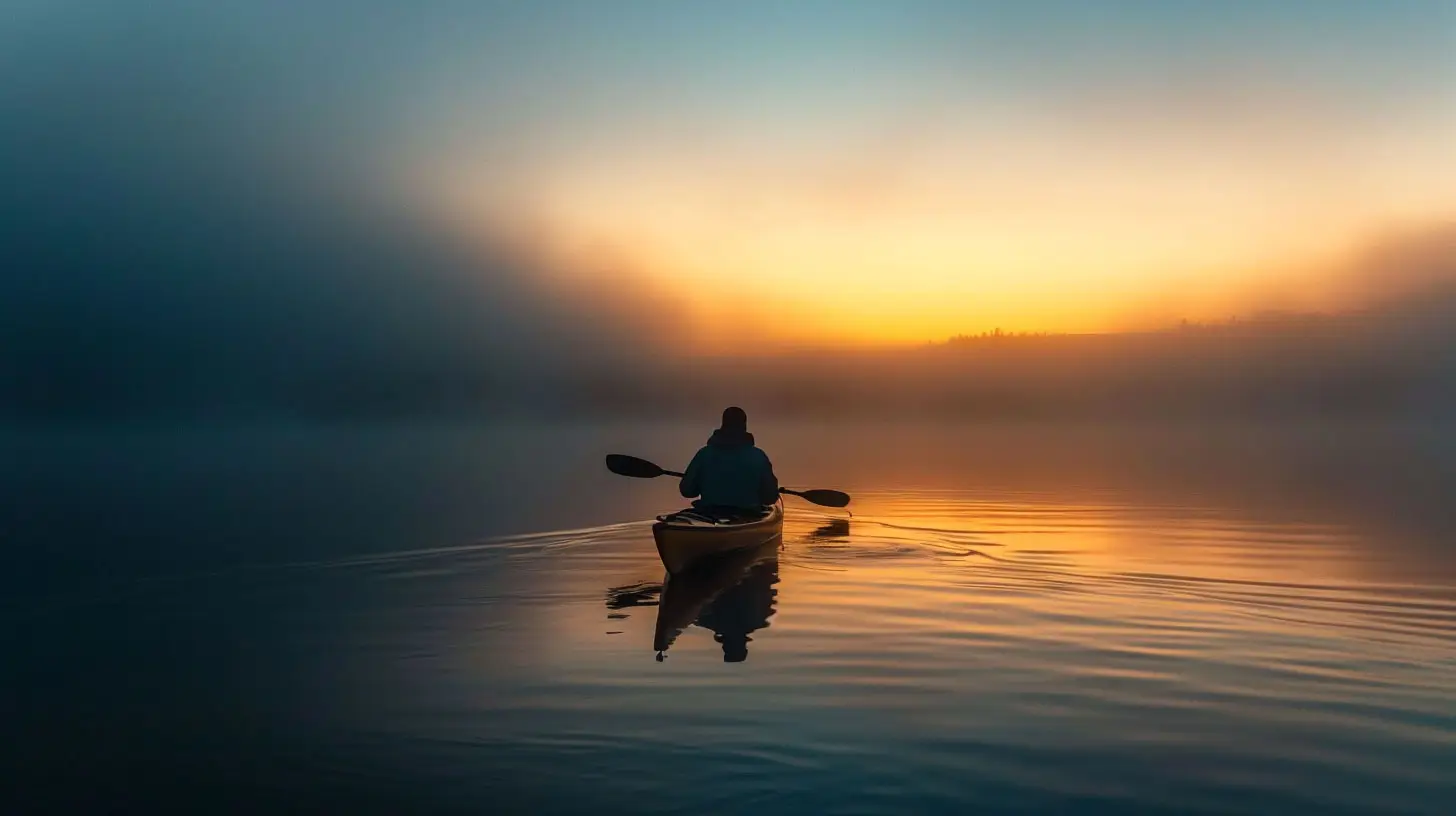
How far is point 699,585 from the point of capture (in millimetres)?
18453

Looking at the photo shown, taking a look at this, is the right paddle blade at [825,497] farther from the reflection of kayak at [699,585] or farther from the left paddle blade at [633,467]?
the reflection of kayak at [699,585]

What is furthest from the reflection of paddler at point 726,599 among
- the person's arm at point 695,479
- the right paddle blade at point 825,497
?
the right paddle blade at point 825,497

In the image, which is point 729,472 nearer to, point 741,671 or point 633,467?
point 633,467

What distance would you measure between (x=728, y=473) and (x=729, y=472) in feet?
0.10

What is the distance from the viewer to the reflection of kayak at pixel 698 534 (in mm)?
17859

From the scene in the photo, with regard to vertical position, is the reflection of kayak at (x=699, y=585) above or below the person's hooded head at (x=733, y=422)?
below

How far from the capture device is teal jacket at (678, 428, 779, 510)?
21.2 meters

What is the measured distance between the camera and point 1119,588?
18.3m

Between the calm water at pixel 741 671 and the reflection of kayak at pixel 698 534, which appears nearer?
the calm water at pixel 741 671

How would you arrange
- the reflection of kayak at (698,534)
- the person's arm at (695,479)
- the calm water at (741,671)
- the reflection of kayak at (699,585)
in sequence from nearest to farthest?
the calm water at (741,671) < the reflection of kayak at (699,585) < the reflection of kayak at (698,534) < the person's arm at (695,479)

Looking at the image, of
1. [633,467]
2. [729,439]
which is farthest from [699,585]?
[633,467]

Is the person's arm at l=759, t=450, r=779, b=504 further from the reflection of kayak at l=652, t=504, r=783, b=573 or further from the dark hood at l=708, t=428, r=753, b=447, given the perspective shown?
the dark hood at l=708, t=428, r=753, b=447

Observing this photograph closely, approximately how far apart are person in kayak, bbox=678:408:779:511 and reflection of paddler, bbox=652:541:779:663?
1166mm

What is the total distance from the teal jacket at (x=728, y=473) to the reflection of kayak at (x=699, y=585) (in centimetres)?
117
